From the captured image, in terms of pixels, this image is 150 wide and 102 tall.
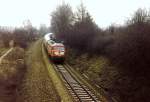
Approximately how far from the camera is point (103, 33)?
42.2 meters

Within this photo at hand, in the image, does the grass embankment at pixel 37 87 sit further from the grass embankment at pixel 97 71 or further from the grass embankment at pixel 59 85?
the grass embankment at pixel 97 71

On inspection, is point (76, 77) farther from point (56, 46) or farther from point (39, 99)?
point (39, 99)

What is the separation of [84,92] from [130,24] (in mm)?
8366

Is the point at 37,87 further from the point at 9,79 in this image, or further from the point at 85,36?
the point at 85,36

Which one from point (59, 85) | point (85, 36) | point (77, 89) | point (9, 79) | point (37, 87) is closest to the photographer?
point (37, 87)

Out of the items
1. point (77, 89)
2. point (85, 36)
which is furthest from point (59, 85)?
point (85, 36)

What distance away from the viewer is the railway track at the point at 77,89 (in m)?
21.3

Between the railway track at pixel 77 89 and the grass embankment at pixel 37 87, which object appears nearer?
the grass embankment at pixel 37 87

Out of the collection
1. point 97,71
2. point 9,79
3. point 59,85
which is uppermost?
point 9,79

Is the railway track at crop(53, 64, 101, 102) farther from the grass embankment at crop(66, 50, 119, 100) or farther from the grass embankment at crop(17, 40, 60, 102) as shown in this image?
the grass embankment at crop(17, 40, 60, 102)

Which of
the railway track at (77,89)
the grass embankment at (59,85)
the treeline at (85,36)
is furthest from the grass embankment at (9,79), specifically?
the treeline at (85,36)

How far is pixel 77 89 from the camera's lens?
24078mm

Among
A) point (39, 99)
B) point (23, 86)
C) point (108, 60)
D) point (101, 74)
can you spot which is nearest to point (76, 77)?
point (101, 74)

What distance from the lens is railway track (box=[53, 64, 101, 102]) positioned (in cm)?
2130
